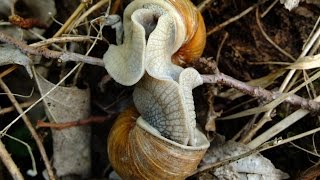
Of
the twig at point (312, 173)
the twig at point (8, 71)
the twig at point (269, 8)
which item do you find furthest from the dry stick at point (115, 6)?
the twig at point (312, 173)

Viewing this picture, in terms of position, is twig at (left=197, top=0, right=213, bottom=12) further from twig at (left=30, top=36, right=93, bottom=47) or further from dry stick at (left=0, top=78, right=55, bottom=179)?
dry stick at (left=0, top=78, right=55, bottom=179)

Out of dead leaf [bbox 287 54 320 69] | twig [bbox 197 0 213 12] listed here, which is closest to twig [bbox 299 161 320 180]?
dead leaf [bbox 287 54 320 69]

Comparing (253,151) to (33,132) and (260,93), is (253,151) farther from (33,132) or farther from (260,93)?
(33,132)

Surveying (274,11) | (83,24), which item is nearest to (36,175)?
(83,24)

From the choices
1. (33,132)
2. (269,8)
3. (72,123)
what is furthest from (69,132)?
(269,8)

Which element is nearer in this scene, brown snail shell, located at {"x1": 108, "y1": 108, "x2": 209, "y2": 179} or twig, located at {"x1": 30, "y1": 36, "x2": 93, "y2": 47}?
brown snail shell, located at {"x1": 108, "y1": 108, "x2": 209, "y2": 179}

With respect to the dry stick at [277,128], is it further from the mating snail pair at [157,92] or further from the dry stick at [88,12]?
the dry stick at [88,12]
